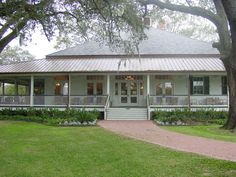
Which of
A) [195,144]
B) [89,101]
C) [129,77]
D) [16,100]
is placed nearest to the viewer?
[195,144]

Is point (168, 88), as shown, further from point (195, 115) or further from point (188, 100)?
point (195, 115)

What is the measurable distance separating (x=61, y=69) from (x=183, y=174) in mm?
19720

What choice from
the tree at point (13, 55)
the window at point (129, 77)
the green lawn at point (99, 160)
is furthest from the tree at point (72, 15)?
the tree at point (13, 55)

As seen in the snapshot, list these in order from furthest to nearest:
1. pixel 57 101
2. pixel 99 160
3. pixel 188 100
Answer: pixel 57 101 → pixel 188 100 → pixel 99 160

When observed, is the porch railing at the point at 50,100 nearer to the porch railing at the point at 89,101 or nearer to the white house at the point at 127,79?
the white house at the point at 127,79

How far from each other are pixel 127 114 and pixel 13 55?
1770 inches

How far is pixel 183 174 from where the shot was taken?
7.98 m

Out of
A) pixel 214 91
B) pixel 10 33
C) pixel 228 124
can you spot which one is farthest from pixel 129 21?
pixel 214 91

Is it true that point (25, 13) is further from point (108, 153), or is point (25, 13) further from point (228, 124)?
point (228, 124)

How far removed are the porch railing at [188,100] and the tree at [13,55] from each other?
4389 cm

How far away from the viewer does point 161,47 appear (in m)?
30.5

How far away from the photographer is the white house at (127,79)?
82.4 ft

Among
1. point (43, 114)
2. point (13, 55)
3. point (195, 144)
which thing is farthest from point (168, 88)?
point (13, 55)

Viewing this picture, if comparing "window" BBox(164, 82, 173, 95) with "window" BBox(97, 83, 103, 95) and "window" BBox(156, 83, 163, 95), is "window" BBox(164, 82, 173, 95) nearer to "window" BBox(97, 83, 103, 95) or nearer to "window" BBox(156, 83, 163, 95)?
"window" BBox(156, 83, 163, 95)
